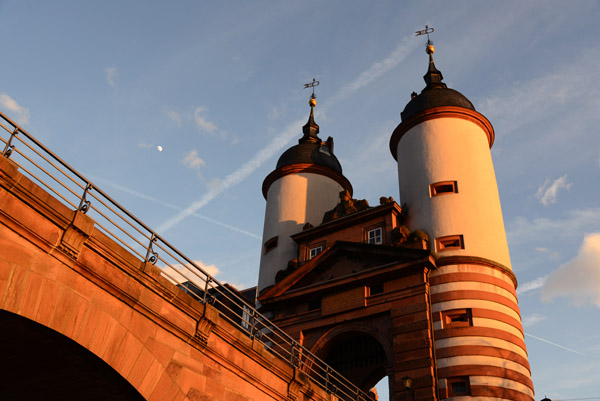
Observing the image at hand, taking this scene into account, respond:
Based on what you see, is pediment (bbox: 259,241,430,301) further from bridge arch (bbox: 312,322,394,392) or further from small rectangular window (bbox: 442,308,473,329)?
small rectangular window (bbox: 442,308,473,329)

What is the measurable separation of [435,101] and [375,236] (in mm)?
Result: 9058

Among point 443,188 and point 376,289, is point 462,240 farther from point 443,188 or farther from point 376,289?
point 376,289

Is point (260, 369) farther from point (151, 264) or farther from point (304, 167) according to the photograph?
point (304, 167)

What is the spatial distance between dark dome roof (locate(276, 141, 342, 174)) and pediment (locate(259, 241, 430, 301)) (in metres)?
10.7

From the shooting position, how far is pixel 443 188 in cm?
3105

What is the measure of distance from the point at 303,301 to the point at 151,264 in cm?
1688

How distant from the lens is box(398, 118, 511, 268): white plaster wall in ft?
94.8

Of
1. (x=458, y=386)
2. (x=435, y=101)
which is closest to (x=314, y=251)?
(x=435, y=101)

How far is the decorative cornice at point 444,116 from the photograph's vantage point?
3341cm

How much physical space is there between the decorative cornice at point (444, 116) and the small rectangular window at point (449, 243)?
8.06 meters

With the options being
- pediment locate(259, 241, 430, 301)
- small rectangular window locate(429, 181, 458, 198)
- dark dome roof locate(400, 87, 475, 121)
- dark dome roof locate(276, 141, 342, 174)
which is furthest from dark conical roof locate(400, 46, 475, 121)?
pediment locate(259, 241, 430, 301)

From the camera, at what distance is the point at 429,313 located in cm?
2598

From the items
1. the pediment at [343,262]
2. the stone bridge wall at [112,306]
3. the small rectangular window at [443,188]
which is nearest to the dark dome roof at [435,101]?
the small rectangular window at [443,188]

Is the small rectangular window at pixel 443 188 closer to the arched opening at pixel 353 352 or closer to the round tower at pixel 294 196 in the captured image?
the arched opening at pixel 353 352
